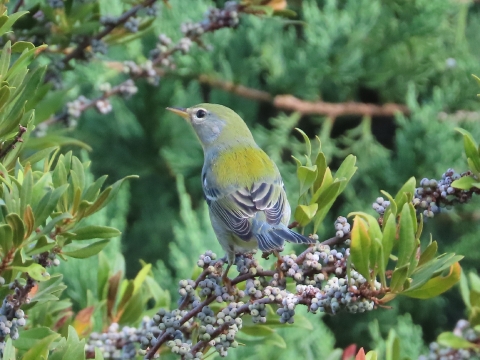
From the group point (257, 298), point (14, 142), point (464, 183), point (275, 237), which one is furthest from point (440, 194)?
point (14, 142)

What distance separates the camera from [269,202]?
260 centimetres

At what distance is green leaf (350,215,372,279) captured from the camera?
4.44 feet

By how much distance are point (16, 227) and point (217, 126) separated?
2.14m

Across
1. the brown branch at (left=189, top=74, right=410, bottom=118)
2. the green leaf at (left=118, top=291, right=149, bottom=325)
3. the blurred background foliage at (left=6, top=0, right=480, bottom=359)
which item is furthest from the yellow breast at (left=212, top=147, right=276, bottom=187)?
the brown branch at (left=189, top=74, right=410, bottom=118)

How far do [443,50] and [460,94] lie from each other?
0.31 meters

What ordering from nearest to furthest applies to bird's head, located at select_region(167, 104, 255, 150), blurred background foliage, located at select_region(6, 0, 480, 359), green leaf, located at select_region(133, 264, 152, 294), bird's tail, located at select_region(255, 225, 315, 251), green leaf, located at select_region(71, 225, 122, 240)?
green leaf, located at select_region(71, 225, 122, 240) < bird's tail, located at select_region(255, 225, 315, 251) < green leaf, located at select_region(133, 264, 152, 294) < bird's head, located at select_region(167, 104, 255, 150) < blurred background foliage, located at select_region(6, 0, 480, 359)

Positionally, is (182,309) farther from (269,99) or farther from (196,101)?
(196,101)

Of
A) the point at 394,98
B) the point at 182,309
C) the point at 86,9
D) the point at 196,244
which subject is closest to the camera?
the point at 182,309

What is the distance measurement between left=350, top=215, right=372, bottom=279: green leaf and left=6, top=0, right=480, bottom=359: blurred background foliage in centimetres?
214

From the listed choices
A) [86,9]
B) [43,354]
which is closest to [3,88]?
[43,354]

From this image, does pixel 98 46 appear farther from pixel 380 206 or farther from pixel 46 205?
pixel 380 206

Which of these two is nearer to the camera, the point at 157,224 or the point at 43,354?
the point at 43,354

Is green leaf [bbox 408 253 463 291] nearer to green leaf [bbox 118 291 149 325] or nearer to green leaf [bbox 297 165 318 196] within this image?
green leaf [bbox 297 165 318 196]

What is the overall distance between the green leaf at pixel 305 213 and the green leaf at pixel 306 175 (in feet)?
0.17
